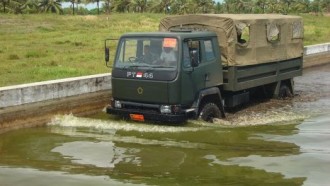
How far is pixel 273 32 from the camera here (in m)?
12.1

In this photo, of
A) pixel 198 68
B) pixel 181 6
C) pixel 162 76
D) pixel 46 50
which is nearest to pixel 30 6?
pixel 181 6

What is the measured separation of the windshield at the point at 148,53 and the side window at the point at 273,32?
12.4 ft

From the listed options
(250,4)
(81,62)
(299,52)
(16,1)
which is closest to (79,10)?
(16,1)

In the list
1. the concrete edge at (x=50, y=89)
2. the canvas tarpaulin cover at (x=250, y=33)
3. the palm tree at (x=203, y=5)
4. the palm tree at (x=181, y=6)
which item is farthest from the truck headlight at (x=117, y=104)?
the palm tree at (x=203, y=5)

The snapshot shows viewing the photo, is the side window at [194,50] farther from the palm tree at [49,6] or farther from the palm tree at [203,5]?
the palm tree at [203,5]

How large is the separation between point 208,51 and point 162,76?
1.36 metres

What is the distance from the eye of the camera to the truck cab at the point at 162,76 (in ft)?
29.3

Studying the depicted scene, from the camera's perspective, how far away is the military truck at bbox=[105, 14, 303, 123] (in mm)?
8992

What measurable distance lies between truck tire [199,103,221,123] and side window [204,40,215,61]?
0.94 m

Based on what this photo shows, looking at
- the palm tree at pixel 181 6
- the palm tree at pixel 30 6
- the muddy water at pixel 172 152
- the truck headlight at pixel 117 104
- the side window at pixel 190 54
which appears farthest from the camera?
the palm tree at pixel 181 6

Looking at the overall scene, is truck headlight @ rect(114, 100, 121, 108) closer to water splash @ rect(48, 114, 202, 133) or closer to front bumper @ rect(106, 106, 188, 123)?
front bumper @ rect(106, 106, 188, 123)

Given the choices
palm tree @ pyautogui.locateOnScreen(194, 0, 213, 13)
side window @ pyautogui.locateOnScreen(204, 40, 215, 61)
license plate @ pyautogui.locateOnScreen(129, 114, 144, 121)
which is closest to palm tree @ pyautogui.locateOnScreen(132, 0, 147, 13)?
palm tree @ pyautogui.locateOnScreen(194, 0, 213, 13)

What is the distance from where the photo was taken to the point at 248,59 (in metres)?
11.0

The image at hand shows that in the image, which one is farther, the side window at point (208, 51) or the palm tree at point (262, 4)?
the palm tree at point (262, 4)
